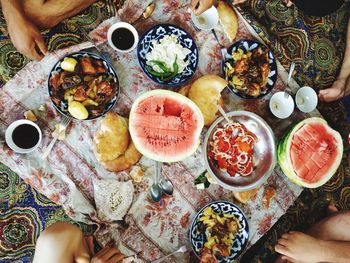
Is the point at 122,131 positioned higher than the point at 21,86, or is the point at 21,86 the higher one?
the point at 21,86

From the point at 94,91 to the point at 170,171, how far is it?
0.55 meters

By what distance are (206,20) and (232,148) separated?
0.68m

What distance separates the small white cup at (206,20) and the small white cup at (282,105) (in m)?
0.48

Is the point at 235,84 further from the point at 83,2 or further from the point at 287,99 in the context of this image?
the point at 83,2

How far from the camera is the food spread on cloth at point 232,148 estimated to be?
1.87 m

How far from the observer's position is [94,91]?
184 cm

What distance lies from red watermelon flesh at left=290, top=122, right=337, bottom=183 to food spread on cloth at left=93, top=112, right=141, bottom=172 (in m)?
0.75

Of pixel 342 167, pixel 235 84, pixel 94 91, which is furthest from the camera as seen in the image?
pixel 342 167

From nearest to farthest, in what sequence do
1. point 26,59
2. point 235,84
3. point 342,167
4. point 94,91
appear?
point 94,91
point 235,84
point 26,59
point 342,167

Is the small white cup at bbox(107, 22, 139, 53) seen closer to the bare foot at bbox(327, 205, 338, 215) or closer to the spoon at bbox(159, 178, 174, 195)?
the spoon at bbox(159, 178, 174, 195)

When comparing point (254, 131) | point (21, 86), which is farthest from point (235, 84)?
point (21, 86)

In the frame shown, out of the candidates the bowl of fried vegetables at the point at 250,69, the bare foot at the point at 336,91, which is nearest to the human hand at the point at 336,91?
the bare foot at the point at 336,91

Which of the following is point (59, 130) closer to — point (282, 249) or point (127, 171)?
point (127, 171)

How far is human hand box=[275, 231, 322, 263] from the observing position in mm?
2117
